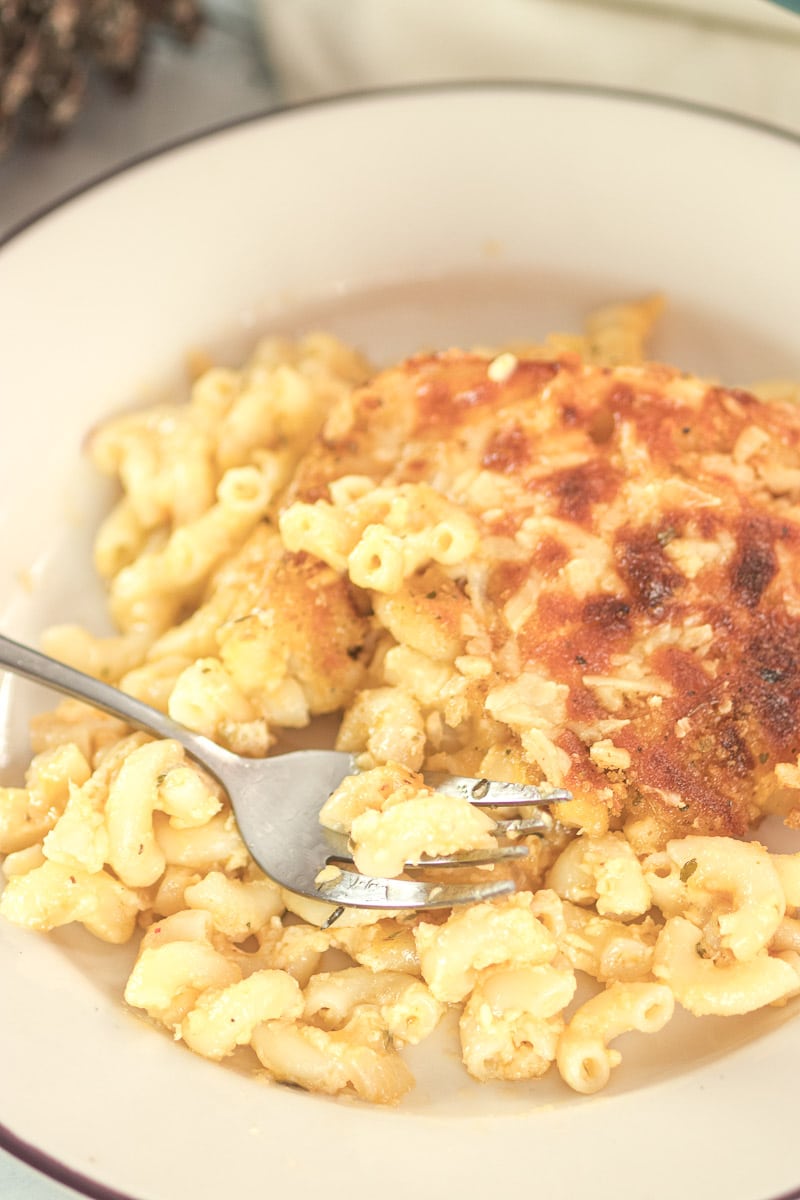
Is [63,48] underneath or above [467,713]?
above

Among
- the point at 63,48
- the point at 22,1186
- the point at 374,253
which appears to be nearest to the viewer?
the point at 22,1186

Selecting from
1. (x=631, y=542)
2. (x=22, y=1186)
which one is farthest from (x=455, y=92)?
(x=22, y=1186)

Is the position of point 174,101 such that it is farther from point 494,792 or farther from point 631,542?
point 494,792

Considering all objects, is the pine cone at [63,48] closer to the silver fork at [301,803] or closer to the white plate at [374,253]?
the white plate at [374,253]

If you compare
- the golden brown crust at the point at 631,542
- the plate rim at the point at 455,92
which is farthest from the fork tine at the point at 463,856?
the plate rim at the point at 455,92

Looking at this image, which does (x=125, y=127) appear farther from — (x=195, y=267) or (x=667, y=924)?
(x=667, y=924)

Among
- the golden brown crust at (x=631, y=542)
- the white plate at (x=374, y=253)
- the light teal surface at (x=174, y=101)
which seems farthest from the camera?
the light teal surface at (x=174, y=101)

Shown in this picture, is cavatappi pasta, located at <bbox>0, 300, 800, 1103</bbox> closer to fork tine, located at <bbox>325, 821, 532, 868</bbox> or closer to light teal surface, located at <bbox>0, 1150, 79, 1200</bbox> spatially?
fork tine, located at <bbox>325, 821, 532, 868</bbox>
